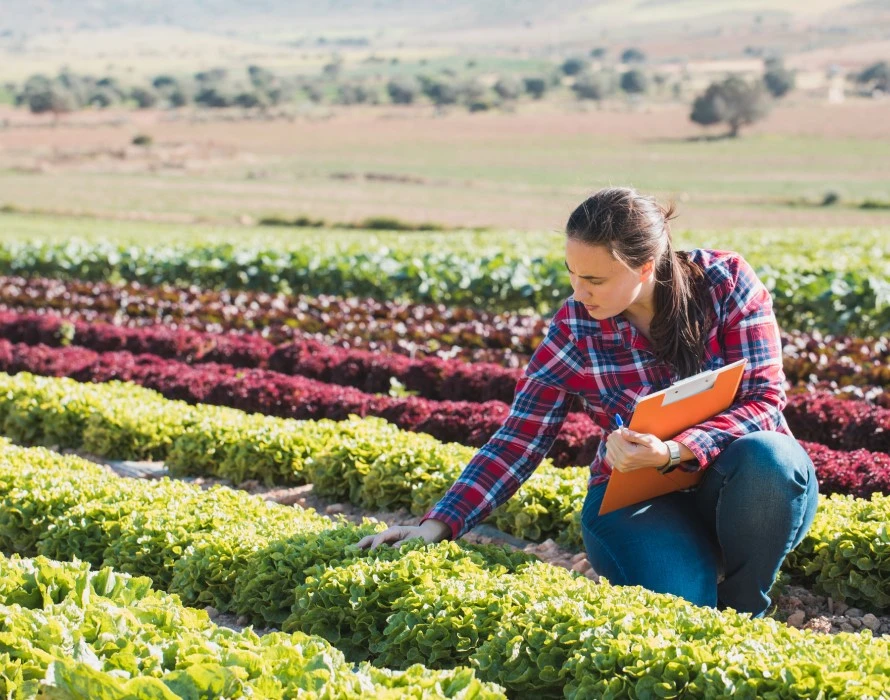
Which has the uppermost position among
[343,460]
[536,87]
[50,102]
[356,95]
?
[343,460]

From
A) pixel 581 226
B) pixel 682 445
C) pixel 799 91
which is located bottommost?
pixel 799 91

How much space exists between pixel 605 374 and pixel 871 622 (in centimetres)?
157

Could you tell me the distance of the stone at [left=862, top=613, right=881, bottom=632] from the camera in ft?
15.3

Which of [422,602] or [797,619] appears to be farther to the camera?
[797,619]

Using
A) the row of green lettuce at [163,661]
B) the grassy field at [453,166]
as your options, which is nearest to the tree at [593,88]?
the grassy field at [453,166]

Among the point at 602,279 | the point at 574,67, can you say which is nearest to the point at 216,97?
the point at 574,67

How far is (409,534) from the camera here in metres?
4.41

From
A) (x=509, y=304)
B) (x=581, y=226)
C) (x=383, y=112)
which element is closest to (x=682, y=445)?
(x=581, y=226)

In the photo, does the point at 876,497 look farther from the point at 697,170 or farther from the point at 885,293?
the point at 697,170

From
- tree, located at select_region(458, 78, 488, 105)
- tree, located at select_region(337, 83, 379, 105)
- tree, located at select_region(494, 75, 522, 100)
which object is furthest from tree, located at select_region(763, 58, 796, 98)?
tree, located at select_region(337, 83, 379, 105)

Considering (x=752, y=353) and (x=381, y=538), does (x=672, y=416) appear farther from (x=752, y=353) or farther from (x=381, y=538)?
(x=381, y=538)

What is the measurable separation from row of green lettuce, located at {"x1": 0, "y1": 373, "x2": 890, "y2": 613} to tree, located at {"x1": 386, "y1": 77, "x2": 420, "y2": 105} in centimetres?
10984

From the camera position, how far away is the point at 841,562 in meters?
4.77

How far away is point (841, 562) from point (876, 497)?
50cm
